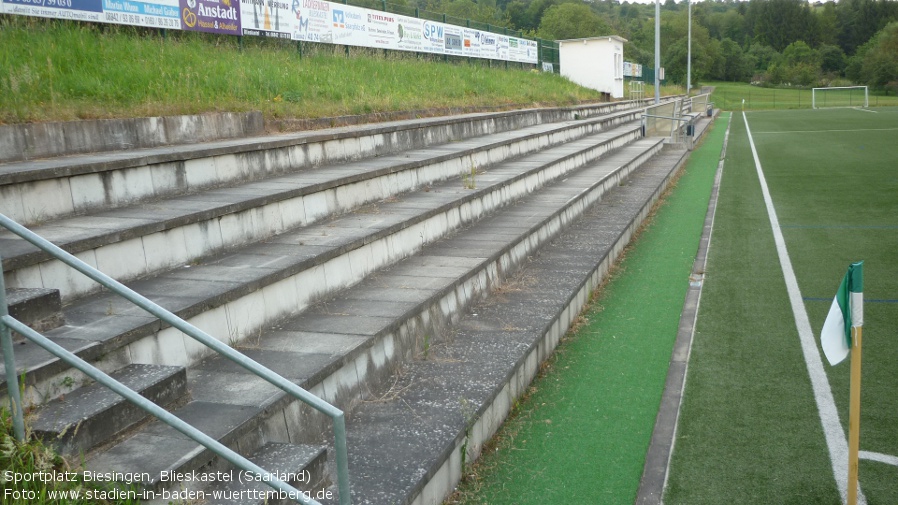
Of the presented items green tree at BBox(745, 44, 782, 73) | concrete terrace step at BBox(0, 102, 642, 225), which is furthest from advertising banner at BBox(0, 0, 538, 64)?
green tree at BBox(745, 44, 782, 73)

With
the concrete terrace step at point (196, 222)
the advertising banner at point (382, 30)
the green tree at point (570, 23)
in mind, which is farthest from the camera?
the green tree at point (570, 23)

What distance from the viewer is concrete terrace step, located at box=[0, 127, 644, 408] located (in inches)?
140

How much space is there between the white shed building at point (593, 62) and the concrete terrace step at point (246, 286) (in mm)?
27833

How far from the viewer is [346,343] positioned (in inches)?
177

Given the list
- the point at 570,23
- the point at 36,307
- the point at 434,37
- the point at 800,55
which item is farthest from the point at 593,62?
the point at 800,55

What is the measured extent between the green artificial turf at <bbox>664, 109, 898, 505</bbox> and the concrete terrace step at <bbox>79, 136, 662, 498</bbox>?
1.89m

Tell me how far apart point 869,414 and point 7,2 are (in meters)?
9.69

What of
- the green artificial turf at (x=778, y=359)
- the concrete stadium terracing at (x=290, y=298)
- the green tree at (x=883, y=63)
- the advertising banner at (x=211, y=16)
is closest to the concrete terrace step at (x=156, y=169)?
the concrete stadium terracing at (x=290, y=298)

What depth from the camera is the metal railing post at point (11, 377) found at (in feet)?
9.32

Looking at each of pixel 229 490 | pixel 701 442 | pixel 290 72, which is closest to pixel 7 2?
pixel 290 72

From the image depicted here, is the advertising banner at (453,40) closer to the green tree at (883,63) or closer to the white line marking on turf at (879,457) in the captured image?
the white line marking on turf at (879,457)

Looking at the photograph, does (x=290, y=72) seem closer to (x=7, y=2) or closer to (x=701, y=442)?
(x=7, y=2)

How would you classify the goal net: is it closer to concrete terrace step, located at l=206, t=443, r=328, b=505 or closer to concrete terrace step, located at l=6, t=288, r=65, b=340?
concrete terrace step, located at l=206, t=443, r=328, b=505

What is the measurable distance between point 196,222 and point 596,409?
Result: 10.2 ft
